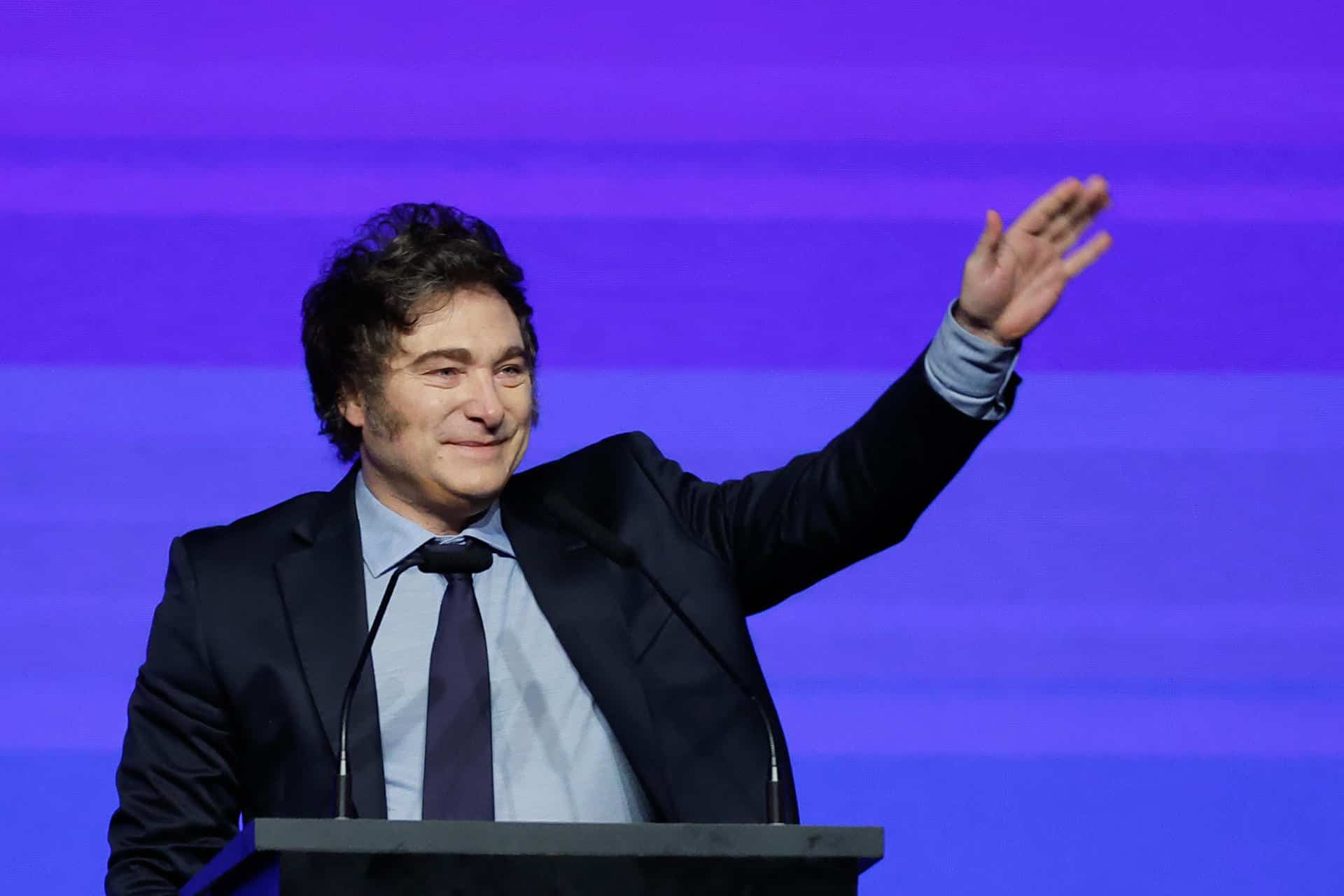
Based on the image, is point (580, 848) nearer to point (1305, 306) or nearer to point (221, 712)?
point (221, 712)

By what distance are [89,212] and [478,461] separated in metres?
1.10

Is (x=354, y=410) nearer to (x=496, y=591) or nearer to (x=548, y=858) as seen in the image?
(x=496, y=591)

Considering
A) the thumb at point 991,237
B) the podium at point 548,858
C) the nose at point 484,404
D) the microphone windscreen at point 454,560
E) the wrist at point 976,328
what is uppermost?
the thumb at point 991,237

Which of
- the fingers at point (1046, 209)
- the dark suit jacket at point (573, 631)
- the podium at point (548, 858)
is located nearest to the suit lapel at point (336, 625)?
the dark suit jacket at point (573, 631)

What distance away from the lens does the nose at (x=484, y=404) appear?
2232 millimetres

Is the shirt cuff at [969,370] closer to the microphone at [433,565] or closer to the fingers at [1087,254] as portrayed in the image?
the fingers at [1087,254]

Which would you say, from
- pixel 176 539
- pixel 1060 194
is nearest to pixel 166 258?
pixel 176 539

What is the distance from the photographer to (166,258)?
3037 mm

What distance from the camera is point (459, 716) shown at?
83.1 inches

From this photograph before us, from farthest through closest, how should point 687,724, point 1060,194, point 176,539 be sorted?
point 176,539, point 687,724, point 1060,194

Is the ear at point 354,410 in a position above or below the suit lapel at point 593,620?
above

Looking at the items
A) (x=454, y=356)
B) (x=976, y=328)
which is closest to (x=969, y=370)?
(x=976, y=328)

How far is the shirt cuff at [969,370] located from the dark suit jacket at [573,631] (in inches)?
0.7

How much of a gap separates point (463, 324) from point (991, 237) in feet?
2.10
